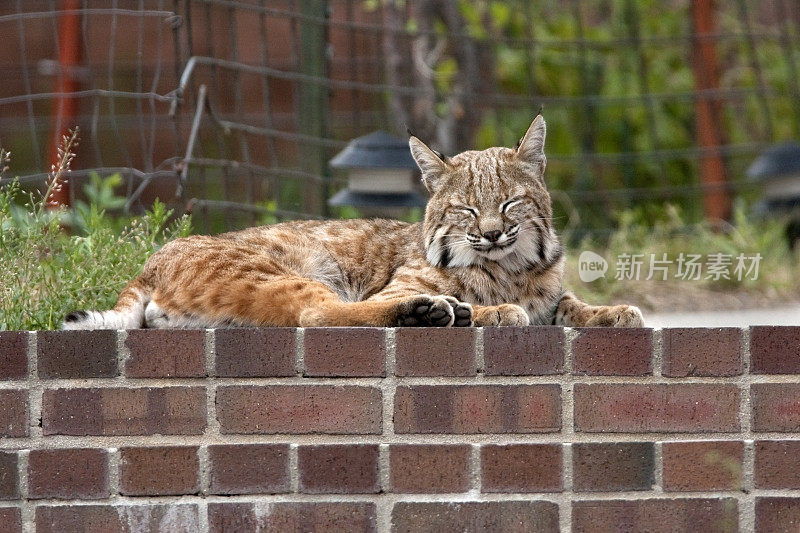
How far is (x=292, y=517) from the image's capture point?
253cm

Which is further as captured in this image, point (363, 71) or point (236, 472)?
point (363, 71)

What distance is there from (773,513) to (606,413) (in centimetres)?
48

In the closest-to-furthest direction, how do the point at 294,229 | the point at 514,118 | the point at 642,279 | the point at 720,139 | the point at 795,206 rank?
the point at 294,229
the point at 642,279
the point at 795,206
the point at 720,139
the point at 514,118

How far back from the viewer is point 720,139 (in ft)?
22.3

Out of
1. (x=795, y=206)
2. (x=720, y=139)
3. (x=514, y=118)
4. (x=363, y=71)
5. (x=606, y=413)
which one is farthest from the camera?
(x=363, y=71)

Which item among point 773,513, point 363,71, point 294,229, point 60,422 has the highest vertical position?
point 363,71

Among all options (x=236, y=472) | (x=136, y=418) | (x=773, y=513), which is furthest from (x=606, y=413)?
(x=136, y=418)

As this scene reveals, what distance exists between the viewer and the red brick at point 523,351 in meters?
2.53

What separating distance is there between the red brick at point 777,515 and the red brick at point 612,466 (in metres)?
0.29

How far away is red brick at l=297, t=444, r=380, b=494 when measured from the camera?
2.52 meters

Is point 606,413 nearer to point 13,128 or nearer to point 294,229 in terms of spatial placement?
point 294,229

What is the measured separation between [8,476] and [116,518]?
296 mm

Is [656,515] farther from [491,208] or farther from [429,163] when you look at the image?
[429,163]

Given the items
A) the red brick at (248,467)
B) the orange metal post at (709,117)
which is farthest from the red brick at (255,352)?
the orange metal post at (709,117)
